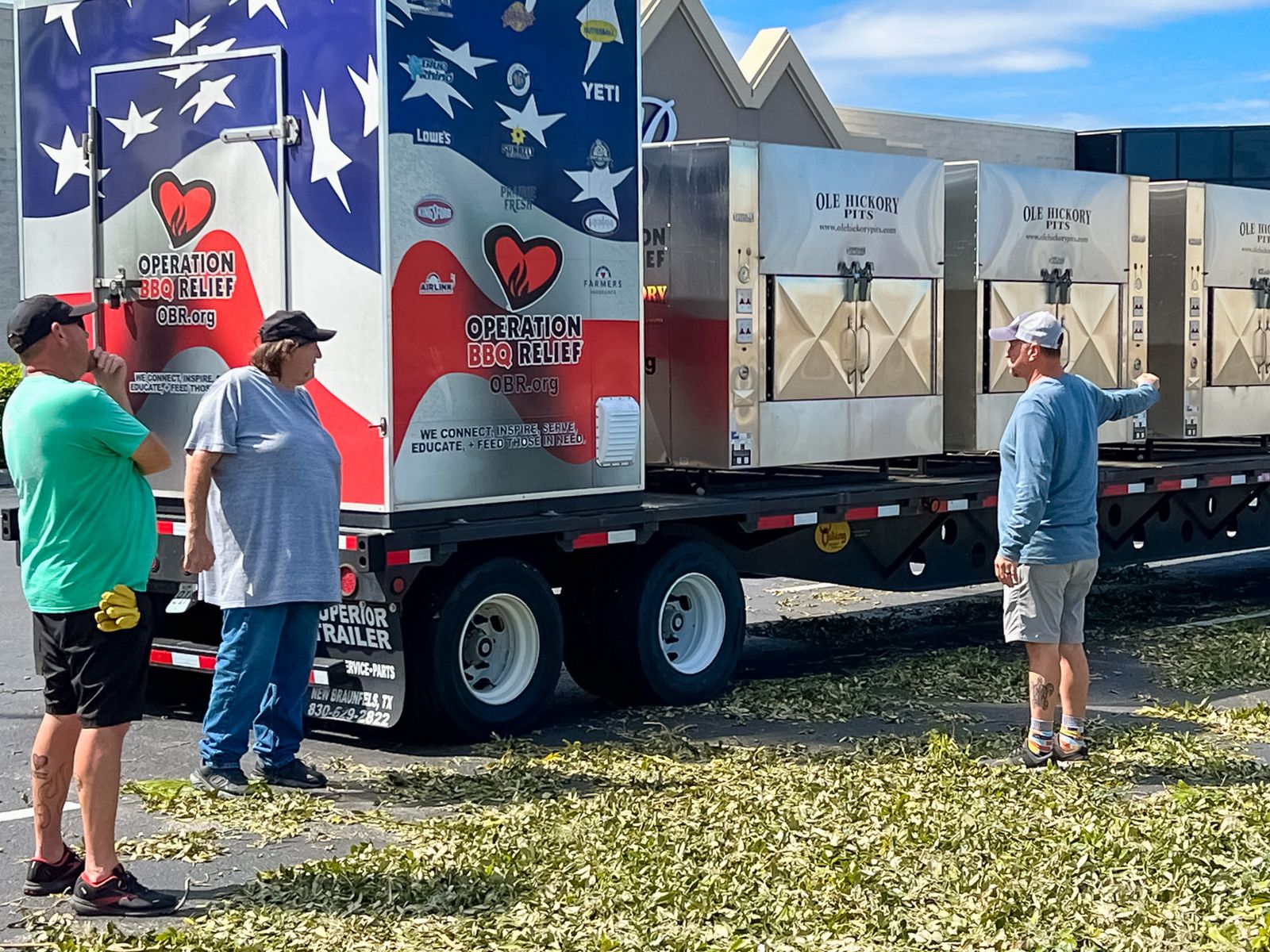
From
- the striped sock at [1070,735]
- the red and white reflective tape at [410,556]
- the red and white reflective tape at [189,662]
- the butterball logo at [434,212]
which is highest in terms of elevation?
the butterball logo at [434,212]

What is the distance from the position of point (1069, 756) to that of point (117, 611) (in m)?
4.33

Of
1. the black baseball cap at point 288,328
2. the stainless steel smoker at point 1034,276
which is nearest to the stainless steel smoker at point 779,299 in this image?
the stainless steel smoker at point 1034,276

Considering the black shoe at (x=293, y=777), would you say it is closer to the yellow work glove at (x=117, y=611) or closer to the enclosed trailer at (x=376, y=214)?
the enclosed trailer at (x=376, y=214)

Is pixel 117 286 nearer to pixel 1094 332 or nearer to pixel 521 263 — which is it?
pixel 521 263

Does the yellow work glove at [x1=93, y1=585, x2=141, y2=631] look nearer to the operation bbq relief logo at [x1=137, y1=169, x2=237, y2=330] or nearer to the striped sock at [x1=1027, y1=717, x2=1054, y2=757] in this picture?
the operation bbq relief logo at [x1=137, y1=169, x2=237, y2=330]

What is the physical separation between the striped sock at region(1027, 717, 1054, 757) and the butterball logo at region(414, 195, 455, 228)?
11.6 feet

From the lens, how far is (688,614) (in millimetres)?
9703

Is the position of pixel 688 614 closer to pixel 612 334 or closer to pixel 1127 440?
pixel 612 334

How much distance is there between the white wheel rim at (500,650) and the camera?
8.58 m

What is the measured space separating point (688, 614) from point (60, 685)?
4.45 metres

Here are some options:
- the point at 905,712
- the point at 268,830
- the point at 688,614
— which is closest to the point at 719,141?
the point at 688,614

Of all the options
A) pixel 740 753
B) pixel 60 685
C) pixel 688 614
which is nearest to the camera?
pixel 60 685

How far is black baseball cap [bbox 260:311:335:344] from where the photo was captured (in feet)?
24.3

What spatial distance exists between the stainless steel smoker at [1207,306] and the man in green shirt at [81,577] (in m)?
8.99
